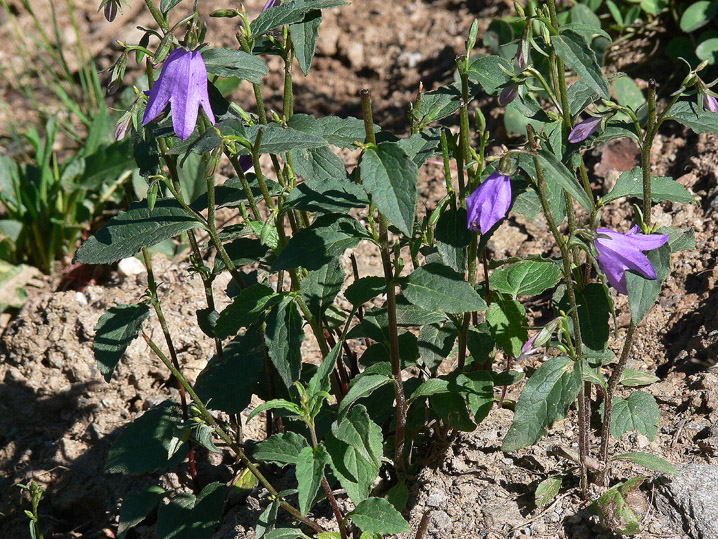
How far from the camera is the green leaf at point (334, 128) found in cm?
184

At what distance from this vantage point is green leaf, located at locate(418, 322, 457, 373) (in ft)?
6.61

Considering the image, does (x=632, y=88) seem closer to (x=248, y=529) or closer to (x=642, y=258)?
(x=642, y=258)

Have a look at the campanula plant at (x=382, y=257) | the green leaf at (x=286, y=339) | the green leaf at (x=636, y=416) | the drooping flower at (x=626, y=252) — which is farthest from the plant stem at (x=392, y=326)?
the green leaf at (x=636, y=416)

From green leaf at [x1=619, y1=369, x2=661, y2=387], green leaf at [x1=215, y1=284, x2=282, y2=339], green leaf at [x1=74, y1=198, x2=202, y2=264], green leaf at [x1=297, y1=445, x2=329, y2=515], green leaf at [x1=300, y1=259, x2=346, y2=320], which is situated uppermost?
green leaf at [x1=74, y1=198, x2=202, y2=264]

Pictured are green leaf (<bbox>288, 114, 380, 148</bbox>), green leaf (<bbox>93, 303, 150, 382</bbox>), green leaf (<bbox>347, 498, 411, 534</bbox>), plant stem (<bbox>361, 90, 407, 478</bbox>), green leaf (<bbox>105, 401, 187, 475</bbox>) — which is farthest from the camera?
green leaf (<bbox>105, 401, 187, 475</bbox>)

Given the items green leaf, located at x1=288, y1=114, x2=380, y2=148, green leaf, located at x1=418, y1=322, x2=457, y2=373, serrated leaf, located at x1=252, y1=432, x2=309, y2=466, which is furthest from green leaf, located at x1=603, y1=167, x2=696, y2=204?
serrated leaf, located at x1=252, y1=432, x2=309, y2=466

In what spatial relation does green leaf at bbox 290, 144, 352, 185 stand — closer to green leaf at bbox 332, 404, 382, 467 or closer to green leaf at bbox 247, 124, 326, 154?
green leaf at bbox 247, 124, 326, 154

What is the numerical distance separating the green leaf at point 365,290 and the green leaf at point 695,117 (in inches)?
31.9

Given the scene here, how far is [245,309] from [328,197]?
0.39 m

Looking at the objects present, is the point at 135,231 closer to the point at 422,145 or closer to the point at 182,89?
the point at 182,89

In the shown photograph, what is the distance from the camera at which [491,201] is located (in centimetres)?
153

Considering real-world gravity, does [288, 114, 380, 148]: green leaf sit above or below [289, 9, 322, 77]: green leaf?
below

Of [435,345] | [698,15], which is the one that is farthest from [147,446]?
[698,15]

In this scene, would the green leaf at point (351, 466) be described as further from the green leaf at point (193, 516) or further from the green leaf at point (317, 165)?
the green leaf at point (317, 165)
